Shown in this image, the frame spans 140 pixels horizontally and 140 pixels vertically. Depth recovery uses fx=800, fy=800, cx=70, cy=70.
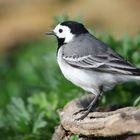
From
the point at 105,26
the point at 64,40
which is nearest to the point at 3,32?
the point at 105,26

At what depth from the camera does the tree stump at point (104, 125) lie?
16.2 ft

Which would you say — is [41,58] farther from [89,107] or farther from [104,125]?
Result: [104,125]

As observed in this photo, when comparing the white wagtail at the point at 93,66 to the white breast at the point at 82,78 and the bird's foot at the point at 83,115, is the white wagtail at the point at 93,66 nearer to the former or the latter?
the white breast at the point at 82,78

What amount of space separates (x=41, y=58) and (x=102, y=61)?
266 cm

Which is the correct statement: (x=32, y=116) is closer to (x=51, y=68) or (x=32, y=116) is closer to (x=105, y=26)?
(x=51, y=68)

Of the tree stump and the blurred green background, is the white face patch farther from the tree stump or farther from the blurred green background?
the tree stump

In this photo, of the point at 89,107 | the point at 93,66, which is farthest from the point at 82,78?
the point at 89,107

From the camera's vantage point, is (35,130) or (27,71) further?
(27,71)

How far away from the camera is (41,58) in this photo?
344 inches

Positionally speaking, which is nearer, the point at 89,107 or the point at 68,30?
the point at 89,107

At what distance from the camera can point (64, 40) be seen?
21.8ft

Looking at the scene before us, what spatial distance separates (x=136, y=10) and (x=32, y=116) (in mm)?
6327

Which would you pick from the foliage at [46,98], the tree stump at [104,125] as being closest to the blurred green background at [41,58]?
the foliage at [46,98]

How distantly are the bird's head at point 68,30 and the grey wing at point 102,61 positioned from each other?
0.27 m
